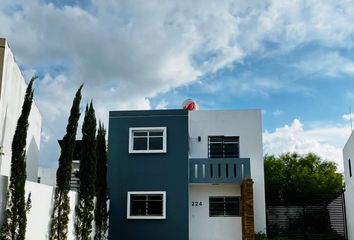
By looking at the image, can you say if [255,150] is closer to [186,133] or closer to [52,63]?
[186,133]

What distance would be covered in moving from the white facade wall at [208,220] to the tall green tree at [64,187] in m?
6.99

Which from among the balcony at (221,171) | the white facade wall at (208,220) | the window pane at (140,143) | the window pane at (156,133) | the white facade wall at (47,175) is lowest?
the white facade wall at (208,220)

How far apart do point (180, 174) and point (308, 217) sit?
6646 mm

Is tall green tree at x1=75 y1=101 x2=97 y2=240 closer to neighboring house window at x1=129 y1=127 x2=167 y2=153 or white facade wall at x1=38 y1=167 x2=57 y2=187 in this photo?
neighboring house window at x1=129 y1=127 x2=167 y2=153

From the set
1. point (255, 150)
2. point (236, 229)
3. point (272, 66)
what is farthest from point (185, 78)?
point (236, 229)

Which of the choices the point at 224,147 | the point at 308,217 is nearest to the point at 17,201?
the point at 224,147

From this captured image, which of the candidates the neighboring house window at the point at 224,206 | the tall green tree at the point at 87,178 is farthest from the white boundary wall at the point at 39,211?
the neighboring house window at the point at 224,206

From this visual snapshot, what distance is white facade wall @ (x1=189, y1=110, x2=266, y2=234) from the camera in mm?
17875

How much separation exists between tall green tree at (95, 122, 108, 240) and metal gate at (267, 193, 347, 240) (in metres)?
7.43

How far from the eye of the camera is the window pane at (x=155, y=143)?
53.9 ft

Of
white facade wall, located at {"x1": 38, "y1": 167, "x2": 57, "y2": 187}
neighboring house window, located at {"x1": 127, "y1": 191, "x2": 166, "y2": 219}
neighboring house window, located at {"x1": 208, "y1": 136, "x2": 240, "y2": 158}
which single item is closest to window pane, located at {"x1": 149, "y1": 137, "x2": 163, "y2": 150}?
neighboring house window, located at {"x1": 127, "y1": 191, "x2": 166, "y2": 219}

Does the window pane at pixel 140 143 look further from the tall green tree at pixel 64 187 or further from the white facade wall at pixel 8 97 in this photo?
the tall green tree at pixel 64 187

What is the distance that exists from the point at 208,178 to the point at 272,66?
15.6 ft

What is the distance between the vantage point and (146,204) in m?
16.0
